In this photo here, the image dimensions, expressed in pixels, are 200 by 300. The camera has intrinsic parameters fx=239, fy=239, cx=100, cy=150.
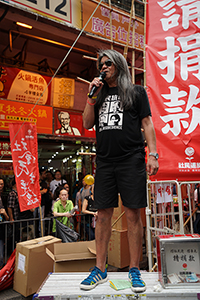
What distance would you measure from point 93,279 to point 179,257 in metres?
0.77

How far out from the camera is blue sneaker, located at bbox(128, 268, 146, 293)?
72.9 inches

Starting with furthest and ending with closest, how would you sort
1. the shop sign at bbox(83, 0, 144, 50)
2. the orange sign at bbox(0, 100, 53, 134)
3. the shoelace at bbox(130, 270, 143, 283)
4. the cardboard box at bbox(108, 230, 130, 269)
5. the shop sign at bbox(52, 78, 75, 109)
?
the shop sign at bbox(52, 78, 75, 109) → the shop sign at bbox(83, 0, 144, 50) → the orange sign at bbox(0, 100, 53, 134) → the cardboard box at bbox(108, 230, 130, 269) → the shoelace at bbox(130, 270, 143, 283)

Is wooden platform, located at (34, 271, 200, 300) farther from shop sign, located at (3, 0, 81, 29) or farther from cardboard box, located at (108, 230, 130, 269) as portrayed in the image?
shop sign, located at (3, 0, 81, 29)

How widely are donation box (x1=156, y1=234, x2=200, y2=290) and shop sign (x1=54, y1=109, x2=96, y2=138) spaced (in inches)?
255

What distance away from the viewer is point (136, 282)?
6.29 ft

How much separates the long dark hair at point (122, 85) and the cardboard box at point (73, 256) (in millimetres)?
→ 2040

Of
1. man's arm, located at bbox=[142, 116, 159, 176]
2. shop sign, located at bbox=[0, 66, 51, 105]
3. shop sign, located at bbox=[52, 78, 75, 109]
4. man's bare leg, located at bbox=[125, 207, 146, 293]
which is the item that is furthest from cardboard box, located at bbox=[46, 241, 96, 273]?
shop sign, located at bbox=[52, 78, 75, 109]

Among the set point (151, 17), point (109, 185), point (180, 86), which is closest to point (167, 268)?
point (109, 185)

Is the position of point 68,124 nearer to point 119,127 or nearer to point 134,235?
point 119,127

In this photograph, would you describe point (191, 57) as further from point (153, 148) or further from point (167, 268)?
point (167, 268)

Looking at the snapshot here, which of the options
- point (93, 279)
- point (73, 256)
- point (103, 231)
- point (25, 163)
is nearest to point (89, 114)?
point (103, 231)

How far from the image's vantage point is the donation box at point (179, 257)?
2020 millimetres

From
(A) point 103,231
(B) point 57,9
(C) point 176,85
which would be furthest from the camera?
(B) point 57,9

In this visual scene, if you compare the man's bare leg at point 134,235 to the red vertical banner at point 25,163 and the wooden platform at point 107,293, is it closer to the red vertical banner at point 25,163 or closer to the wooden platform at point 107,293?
the wooden platform at point 107,293
